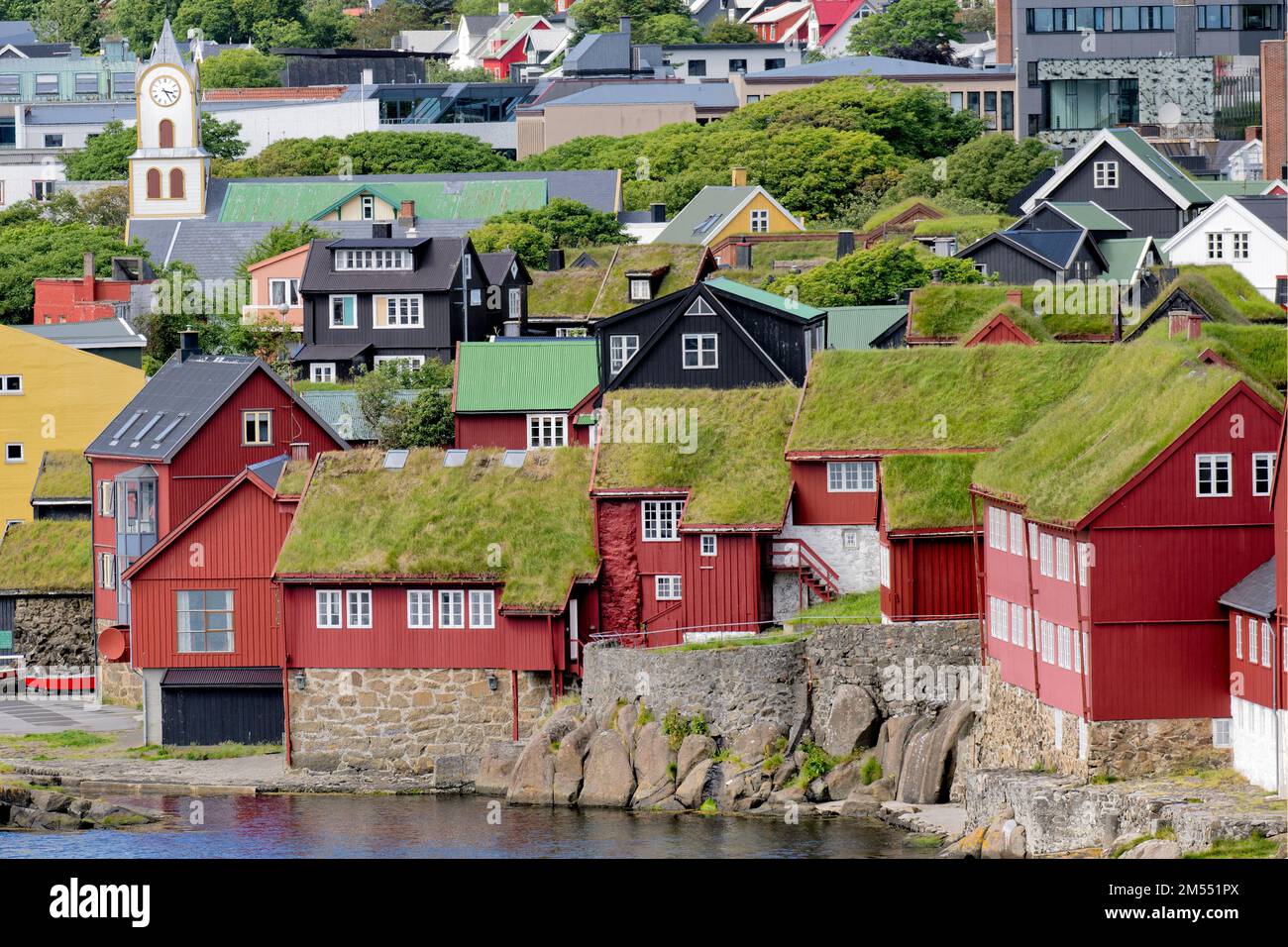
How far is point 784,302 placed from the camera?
66000mm

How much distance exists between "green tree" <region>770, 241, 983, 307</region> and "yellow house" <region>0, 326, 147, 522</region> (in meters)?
21.7

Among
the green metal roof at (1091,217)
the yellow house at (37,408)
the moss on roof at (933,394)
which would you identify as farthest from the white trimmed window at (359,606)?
the green metal roof at (1091,217)

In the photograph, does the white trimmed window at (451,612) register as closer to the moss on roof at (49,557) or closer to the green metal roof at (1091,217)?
the moss on roof at (49,557)

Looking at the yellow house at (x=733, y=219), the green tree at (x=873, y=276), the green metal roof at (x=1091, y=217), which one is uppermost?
the yellow house at (x=733, y=219)

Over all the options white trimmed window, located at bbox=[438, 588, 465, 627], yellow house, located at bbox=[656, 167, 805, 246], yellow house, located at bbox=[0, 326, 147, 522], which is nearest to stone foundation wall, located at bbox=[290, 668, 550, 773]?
white trimmed window, located at bbox=[438, 588, 465, 627]

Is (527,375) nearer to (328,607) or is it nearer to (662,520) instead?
(662,520)

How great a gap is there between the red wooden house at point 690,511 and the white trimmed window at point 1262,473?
13.6 metres

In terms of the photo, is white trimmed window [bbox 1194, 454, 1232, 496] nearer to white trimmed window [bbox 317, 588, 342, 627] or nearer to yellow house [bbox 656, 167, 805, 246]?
white trimmed window [bbox 317, 588, 342, 627]

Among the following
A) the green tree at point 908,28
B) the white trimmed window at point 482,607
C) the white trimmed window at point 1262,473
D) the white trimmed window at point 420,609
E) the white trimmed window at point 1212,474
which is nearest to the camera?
the white trimmed window at point 1262,473

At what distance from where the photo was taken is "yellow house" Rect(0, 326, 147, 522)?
7306cm

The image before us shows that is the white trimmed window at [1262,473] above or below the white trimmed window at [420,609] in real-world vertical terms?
A: above

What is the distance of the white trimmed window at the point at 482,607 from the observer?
5397cm
